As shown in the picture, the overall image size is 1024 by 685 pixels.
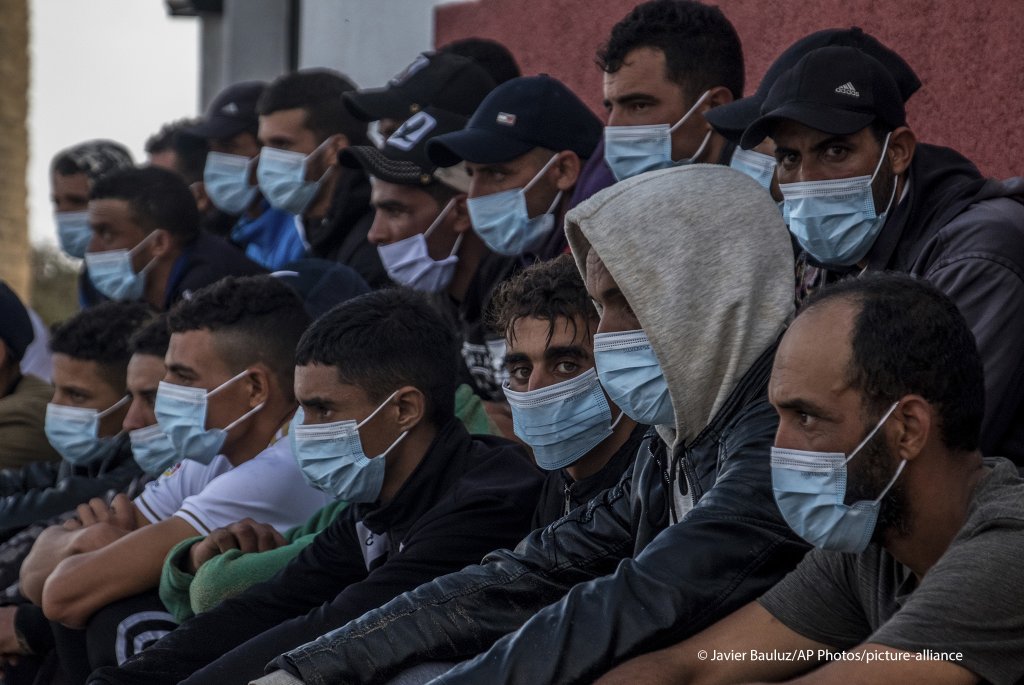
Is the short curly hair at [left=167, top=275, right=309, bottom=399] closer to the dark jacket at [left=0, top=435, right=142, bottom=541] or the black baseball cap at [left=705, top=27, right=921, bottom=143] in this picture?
the dark jacket at [left=0, top=435, right=142, bottom=541]

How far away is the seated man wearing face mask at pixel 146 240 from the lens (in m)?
7.19

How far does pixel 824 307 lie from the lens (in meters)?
3.05

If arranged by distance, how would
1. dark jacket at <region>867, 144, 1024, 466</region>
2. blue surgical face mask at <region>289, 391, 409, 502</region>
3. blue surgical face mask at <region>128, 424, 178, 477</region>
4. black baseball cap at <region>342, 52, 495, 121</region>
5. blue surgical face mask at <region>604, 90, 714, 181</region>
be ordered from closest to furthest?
dark jacket at <region>867, 144, 1024, 466</region> < blue surgical face mask at <region>289, 391, 409, 502</region> < blue surgical face mask at <region>604, 90, 714, 181</region> < blue surgical face mask at <region>128, 424, 178, 477</region> < black baseball cap at <region>342, 52, 495, 121</region>

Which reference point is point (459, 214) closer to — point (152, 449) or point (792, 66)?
point (152, 449)

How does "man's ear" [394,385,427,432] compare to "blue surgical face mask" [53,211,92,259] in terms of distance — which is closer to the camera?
"man's ear" [394,385,427,432]

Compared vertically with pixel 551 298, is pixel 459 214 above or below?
below

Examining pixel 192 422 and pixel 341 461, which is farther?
pixel 192 422

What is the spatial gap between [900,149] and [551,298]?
103cm

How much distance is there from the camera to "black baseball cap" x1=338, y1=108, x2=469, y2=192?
6008mm

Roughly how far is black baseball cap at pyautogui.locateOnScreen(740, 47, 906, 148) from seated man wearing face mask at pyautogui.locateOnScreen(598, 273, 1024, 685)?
3.76 feet

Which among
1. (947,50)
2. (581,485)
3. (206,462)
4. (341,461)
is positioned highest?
(947,50)

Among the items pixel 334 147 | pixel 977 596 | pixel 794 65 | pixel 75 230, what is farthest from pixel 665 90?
pixel 75 230

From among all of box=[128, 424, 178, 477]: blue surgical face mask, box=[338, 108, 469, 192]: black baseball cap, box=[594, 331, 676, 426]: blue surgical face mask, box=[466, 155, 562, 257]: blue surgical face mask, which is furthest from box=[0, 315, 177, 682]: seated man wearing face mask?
box=[594, 331, 676, 426]: blue surgical face mask

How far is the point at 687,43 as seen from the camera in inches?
209
